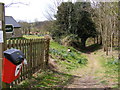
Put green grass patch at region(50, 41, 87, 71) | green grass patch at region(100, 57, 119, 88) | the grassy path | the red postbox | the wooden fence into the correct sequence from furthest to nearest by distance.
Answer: green grass patch at region(50, 41, 87, 71) → green grass patch at region(100, 57, 119, 88) → the grassy path → the wooden fence → the red postbox

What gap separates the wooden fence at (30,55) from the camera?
16.3 ft

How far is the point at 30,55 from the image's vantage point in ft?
20.6

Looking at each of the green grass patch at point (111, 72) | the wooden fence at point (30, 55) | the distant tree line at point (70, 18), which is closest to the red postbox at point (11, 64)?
the wooden fence at point (30, 55)

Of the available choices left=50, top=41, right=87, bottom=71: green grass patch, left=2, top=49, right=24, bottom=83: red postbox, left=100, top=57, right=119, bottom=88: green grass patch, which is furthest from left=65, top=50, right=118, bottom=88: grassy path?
left=2, top=49, right=24, bottom=83: red postbox

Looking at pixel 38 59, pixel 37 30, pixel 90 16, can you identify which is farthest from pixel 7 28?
pixel 37 30

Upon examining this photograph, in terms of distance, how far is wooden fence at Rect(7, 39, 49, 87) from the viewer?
496 centimetres

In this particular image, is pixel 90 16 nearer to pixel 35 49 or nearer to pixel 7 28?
pixel 35 49

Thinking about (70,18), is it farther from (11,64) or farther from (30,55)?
(11,64)

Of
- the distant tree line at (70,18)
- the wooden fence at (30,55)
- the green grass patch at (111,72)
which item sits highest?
the distant tree line at (70,18)

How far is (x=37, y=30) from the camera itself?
55781 mm

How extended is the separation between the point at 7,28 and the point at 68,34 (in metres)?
22.9

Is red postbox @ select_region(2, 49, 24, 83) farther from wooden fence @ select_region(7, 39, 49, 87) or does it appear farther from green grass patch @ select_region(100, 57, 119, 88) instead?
green grass patch @ select_region(100, 57, 119, 88)

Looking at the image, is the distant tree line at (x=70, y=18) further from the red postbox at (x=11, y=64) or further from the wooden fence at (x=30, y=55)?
the red postbox at (x=11, y=64)

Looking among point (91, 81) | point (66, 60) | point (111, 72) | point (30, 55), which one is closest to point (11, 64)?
point (30, 55)
